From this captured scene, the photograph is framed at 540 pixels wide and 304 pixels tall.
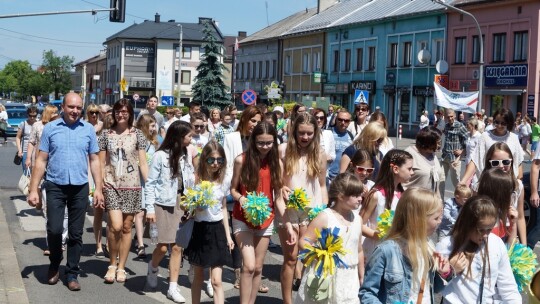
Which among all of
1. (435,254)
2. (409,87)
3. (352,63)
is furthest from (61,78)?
(435,254)

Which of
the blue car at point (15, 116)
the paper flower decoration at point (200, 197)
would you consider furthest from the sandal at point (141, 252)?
the blue car at point (15, 116)

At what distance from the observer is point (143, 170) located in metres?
9.59

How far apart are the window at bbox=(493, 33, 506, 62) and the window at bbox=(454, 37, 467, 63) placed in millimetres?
2688

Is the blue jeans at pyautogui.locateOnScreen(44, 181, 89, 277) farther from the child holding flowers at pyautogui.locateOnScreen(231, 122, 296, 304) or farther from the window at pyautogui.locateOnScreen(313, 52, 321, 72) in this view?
the window at pyautogui.locateOnScreen(313, 52, 321, 72)

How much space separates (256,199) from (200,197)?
0.59m

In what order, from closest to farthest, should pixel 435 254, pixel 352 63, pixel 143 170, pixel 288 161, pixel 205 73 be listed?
pixel 435 254, pixel 288 161, pixel 143 170, pixel 352 63, pixel 205 73

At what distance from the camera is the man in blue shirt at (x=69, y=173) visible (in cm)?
891

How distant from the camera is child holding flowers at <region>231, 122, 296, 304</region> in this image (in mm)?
7555

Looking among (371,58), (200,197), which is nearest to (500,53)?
(371,58)

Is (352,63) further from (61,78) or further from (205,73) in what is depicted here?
(61,78)

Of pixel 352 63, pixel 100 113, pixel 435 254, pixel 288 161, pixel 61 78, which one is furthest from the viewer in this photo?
pixel 61 78

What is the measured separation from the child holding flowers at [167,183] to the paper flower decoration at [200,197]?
0.97m

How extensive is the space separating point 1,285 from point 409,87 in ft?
145

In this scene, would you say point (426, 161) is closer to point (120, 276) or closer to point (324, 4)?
point (120, 276)
